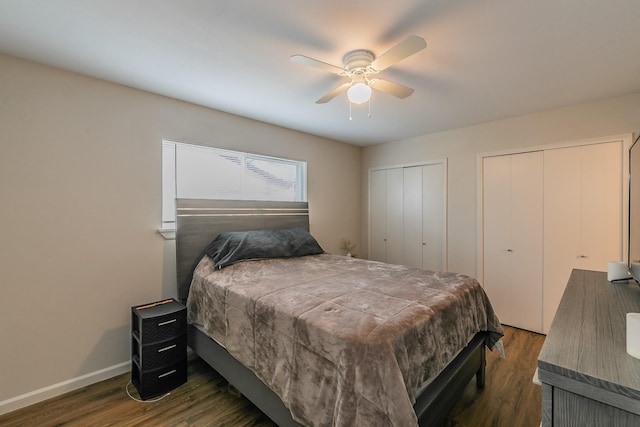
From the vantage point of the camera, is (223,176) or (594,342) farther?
(223,176)

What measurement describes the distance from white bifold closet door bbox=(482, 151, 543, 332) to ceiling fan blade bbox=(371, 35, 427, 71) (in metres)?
2.48

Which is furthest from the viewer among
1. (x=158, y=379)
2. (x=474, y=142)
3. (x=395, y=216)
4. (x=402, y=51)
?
(x=395, y=216)

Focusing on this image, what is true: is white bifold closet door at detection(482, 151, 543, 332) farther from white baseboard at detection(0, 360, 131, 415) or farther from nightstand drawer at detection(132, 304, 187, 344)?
white baseboard at detection(0, 360, 131, 415)

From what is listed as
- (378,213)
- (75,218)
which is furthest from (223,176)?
(378,213)

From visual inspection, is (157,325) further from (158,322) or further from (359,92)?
(359,92)

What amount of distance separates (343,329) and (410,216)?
326 cm

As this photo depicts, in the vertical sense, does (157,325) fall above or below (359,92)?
below

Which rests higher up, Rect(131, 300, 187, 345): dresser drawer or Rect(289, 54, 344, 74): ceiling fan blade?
Rect(289, 54, 344, 74): ceiling fan blade

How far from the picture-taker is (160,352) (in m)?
2.09

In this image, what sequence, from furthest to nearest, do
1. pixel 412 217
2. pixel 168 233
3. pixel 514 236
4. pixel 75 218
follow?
pixel 412 217
pixel 514 236
pixel 168 233
pixel 75 218

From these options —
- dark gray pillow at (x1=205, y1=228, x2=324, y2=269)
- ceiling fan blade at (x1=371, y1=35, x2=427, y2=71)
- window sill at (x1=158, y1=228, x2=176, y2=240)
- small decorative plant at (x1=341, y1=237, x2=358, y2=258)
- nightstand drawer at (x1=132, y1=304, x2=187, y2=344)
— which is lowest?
nightstand drawer at (x1=132, y1=304, x2=187, y2=344)

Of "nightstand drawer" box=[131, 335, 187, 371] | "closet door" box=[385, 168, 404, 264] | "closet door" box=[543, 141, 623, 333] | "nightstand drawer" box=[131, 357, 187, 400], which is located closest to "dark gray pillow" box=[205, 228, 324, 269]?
"nightstand drawer" box=[131, 335, 187, 371]

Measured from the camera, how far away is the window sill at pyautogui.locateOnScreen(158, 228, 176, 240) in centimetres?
261

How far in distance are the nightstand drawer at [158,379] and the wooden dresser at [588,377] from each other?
2.36 metres
